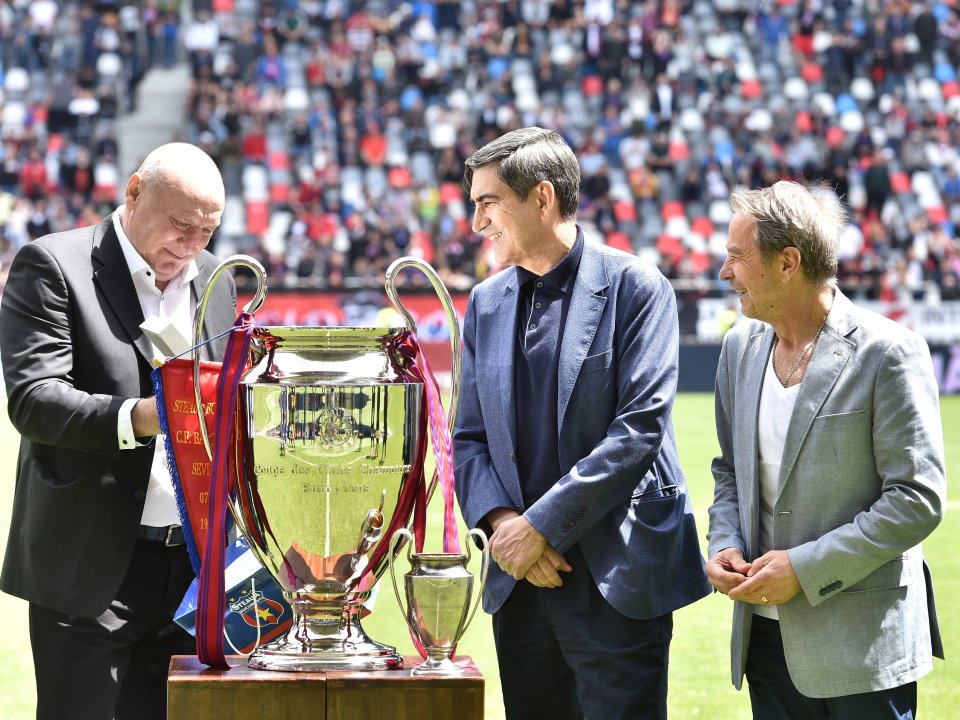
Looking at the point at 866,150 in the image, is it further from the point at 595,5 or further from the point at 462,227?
the point at 462,227

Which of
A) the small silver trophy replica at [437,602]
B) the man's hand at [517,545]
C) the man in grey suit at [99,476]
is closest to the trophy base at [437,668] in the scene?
the small silver trophy replica at [437,602]

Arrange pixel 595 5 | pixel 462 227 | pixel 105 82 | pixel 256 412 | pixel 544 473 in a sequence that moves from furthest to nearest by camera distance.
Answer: pixel 595 5 < pixel 105 82 < pixel 462 227 < pixel 544 473 < pixel 256 412

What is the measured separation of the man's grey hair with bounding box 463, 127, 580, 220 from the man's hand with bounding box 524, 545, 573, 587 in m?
0.77

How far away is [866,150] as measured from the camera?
25109 mm

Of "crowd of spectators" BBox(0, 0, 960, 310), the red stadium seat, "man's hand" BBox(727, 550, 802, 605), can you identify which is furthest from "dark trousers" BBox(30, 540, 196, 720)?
the red stadium seat

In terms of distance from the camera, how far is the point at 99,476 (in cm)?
289

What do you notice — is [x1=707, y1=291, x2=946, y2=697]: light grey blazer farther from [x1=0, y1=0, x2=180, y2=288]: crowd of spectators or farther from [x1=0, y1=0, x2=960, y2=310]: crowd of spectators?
[x1=0, y1=0, x2=180, y2=288]: crowd of spectators

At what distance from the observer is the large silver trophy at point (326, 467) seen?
2154mm

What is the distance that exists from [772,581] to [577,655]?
1.49ft

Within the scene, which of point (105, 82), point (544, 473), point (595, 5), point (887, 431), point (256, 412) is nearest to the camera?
point (256, 412)

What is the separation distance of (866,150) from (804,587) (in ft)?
78.0

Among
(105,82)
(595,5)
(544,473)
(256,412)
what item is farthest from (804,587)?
(595,5)

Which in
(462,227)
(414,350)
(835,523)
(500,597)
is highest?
(462,227)

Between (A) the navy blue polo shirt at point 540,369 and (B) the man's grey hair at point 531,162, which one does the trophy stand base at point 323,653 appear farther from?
(B) the man's grey hair at point 531,162
